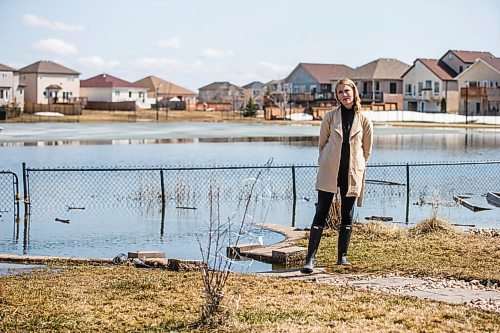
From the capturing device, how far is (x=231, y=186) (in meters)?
23.4

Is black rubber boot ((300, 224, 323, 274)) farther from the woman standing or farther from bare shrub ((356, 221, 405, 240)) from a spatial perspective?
bare shrub ((356, 221, 405, 240))

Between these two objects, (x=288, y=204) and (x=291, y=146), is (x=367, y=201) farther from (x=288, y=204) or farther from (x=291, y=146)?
(x=291, y=146)

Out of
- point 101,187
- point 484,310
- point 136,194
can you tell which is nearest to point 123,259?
point 484,310

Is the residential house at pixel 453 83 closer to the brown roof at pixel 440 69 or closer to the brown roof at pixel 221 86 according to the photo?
the brown roof at pixel 440 69

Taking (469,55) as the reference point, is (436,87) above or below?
below

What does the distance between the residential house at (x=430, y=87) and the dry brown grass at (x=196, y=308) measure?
9357 cm

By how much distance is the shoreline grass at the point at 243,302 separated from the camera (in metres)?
7.02

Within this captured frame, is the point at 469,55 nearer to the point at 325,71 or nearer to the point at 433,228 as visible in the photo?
the point at 325,71

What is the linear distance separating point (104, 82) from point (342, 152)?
12102cm

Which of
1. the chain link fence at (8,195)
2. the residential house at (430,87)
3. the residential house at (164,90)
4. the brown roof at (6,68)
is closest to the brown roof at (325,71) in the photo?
the residential house at (430,87)

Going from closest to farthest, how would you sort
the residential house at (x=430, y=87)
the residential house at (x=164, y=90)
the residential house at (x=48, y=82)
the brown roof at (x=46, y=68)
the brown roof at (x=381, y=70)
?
the residential house at (x=430, y=87) → the brown roof at (x=381, y=70) → the residential house at (x=48, y=82) → the brown roof at (x=46, y=68) → the residential house at (x=164, y=90)

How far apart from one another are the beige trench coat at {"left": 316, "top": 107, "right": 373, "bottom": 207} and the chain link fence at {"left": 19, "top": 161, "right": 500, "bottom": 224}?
6.85 metres

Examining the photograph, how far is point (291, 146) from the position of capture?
148ft

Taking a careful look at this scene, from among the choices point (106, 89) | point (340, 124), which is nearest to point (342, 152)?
point (340, 124)
